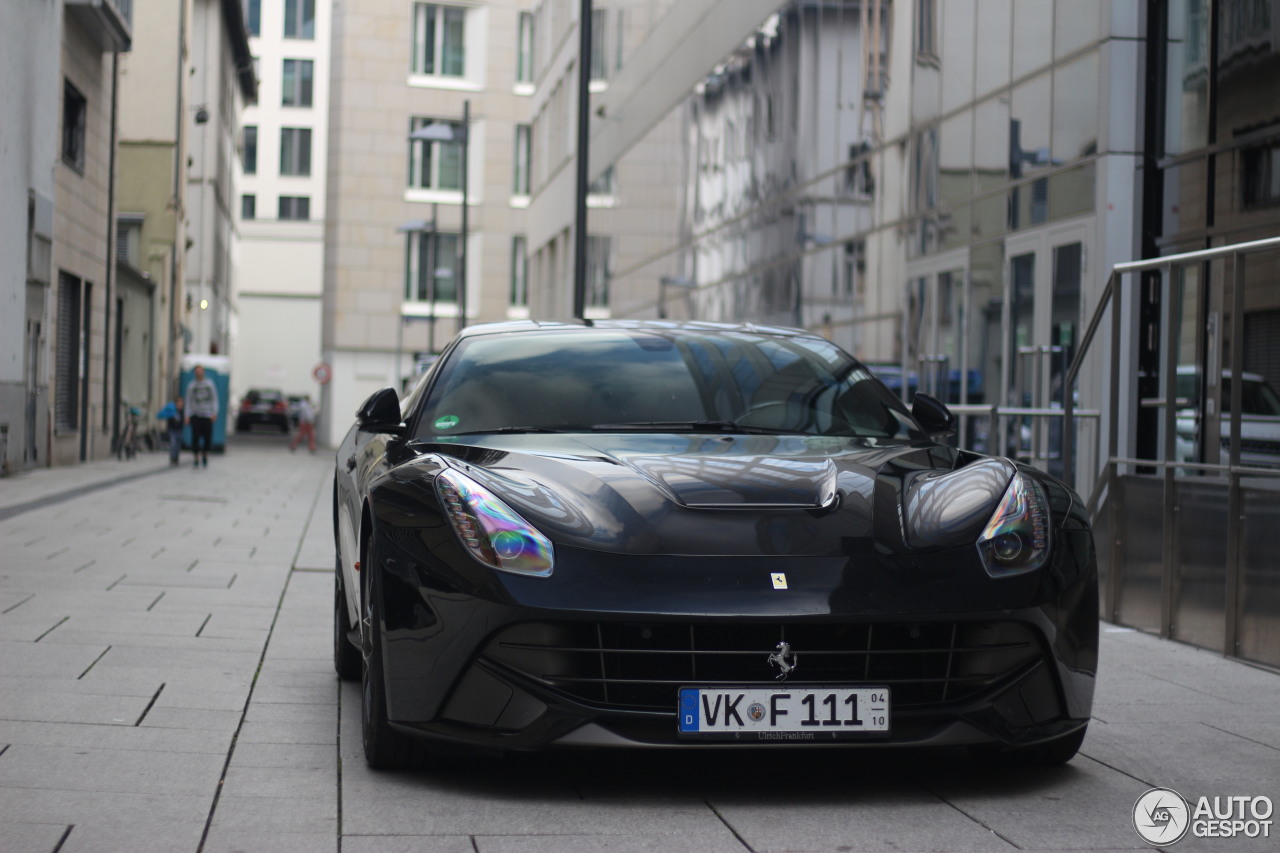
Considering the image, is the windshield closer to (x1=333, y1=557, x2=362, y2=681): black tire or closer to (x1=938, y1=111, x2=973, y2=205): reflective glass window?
(x1=333, y1=557, x2=362, y2=681): black tire

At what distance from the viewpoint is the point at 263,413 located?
5844cm

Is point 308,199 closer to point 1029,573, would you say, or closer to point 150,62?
point 150,62

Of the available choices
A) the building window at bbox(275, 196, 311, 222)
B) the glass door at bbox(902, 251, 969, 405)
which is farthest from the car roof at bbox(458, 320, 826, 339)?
the building window at bbox(275, 196, 311, 222)

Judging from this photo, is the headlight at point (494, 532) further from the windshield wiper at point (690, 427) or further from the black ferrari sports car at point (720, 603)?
the windshield wiper at point (690, 427)

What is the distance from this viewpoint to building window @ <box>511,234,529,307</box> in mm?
59344

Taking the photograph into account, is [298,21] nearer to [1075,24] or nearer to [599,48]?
[599,48]

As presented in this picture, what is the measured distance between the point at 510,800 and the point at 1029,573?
4.89ft

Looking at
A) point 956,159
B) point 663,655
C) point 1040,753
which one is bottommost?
point 1040,753

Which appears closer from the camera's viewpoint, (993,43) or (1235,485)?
(1235,485)

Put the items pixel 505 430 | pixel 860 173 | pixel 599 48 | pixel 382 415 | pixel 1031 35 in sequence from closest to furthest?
1. pixel 505 430
2. pixel 382 415
3. pixel 1031 35
4. pixel 860 173
5. pixel 599 48

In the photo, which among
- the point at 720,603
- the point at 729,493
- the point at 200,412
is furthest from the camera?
the point at 200,412

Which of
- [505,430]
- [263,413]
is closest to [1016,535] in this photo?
[505,430]

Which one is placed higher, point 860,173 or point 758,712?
point 860,173

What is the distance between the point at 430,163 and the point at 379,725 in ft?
179
